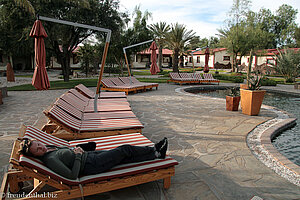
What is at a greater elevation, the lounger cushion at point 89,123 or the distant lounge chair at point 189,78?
the distant lounge chair at point 189,78

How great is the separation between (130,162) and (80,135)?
1722mm

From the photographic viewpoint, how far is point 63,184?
102 inches

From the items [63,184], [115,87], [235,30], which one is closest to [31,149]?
[63,184]

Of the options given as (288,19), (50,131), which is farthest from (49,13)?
(288,19)

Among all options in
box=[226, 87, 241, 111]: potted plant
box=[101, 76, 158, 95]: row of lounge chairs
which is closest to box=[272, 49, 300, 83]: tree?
box=[101, 76, 158, 95]: row of lounge chairs

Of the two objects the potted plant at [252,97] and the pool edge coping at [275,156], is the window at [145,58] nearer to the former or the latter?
the potted plant at [252,97]

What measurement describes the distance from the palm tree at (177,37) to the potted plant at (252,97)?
1859 cm

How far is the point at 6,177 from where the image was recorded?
112 inches

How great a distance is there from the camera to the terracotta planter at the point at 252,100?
7219mm

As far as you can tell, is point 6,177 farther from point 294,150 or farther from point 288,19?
point 288,19

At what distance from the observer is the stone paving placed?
122 inches

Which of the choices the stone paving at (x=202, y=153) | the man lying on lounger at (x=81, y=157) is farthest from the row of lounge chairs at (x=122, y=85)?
the man lying on lounger at (x=81, y=157)

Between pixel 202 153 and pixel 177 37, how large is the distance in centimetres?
2313

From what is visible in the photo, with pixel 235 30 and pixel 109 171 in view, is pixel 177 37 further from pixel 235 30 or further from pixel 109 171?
pixel 109 171
